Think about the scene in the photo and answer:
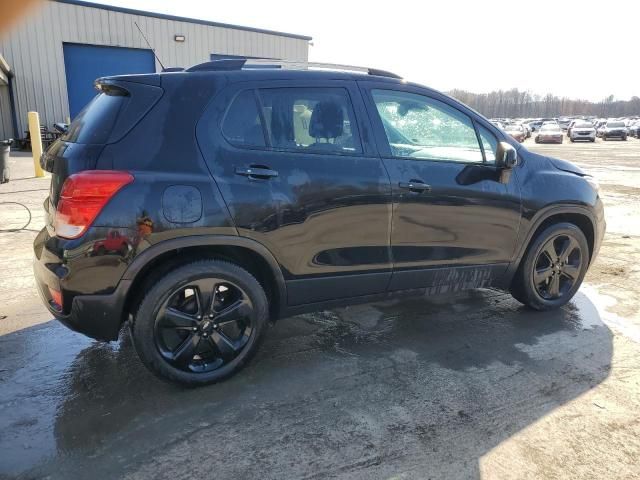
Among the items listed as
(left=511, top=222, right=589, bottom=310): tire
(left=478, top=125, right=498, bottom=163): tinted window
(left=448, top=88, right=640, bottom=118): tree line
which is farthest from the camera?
(left=448, top=88, right=640, bottom=118): tree line

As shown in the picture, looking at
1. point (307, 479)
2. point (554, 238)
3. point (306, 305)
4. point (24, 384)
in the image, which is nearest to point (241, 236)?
point (306, 305)

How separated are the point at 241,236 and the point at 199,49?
2203cm

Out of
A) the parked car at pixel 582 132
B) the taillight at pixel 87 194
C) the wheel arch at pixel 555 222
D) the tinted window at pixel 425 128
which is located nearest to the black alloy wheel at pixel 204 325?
the taillight at pixel 87 194

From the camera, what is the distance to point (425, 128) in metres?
3.60

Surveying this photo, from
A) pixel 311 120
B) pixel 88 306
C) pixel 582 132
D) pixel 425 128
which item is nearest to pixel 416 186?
pixel 425 128

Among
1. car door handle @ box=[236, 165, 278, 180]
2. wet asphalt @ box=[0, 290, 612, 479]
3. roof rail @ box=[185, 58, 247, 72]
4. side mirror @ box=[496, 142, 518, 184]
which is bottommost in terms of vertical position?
wet asphalt @ box=[0, 290, 612, 479]

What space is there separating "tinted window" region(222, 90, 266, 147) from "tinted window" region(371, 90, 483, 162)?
2.86 feet

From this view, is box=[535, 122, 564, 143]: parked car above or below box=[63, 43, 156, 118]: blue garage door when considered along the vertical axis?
below

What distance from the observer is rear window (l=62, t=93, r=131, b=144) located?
2740 mm

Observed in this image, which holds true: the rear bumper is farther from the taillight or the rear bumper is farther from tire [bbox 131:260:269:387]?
the taillight

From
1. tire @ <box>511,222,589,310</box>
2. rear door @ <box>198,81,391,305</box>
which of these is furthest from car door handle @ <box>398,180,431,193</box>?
tire @ <box>511,222,589,310</box>

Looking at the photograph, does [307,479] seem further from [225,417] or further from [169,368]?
[169,368]

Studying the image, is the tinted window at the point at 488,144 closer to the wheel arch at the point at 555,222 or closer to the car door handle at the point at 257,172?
the wheel arch at the point at 555,222

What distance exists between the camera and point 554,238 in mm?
4117
